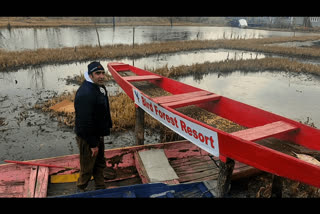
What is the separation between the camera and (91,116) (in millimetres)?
3512

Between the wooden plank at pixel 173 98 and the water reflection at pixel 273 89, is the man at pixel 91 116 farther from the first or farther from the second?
the water reflection at pixel 273 89

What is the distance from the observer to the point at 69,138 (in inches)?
306

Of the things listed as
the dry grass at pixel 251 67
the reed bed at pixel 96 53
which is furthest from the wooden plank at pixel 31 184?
the reed bed at pixel 96 53

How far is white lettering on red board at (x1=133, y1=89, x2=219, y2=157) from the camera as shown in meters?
4.02

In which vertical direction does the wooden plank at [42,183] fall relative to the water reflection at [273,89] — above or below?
below

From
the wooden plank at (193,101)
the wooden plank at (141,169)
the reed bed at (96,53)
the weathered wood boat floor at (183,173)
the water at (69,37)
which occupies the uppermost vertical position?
→ the water at (69,37)

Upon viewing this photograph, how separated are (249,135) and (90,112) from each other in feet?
8.25

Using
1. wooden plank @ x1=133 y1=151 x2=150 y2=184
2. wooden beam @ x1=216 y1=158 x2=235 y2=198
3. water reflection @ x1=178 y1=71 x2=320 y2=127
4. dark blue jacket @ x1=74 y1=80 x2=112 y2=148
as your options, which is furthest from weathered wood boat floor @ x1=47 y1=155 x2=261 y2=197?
water reflection @ x1=178 y1=71 x2=320 y2=127

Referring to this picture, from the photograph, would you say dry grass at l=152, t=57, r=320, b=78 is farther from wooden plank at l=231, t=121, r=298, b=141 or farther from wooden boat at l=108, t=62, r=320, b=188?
wooden plank at l=231, t=121, r=298, b=141

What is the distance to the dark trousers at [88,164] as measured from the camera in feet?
12.5

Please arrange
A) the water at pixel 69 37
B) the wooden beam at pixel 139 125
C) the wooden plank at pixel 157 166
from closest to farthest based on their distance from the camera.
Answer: the wooden plank at pixel 157 166 < the wooden beam at pixel 139 125 < the water at pixel 69 37

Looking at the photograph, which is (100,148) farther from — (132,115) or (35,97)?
(35,97)

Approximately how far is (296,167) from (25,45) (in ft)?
94.2

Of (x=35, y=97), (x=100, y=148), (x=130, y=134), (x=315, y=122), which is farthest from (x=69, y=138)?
(x=315, y=122)
